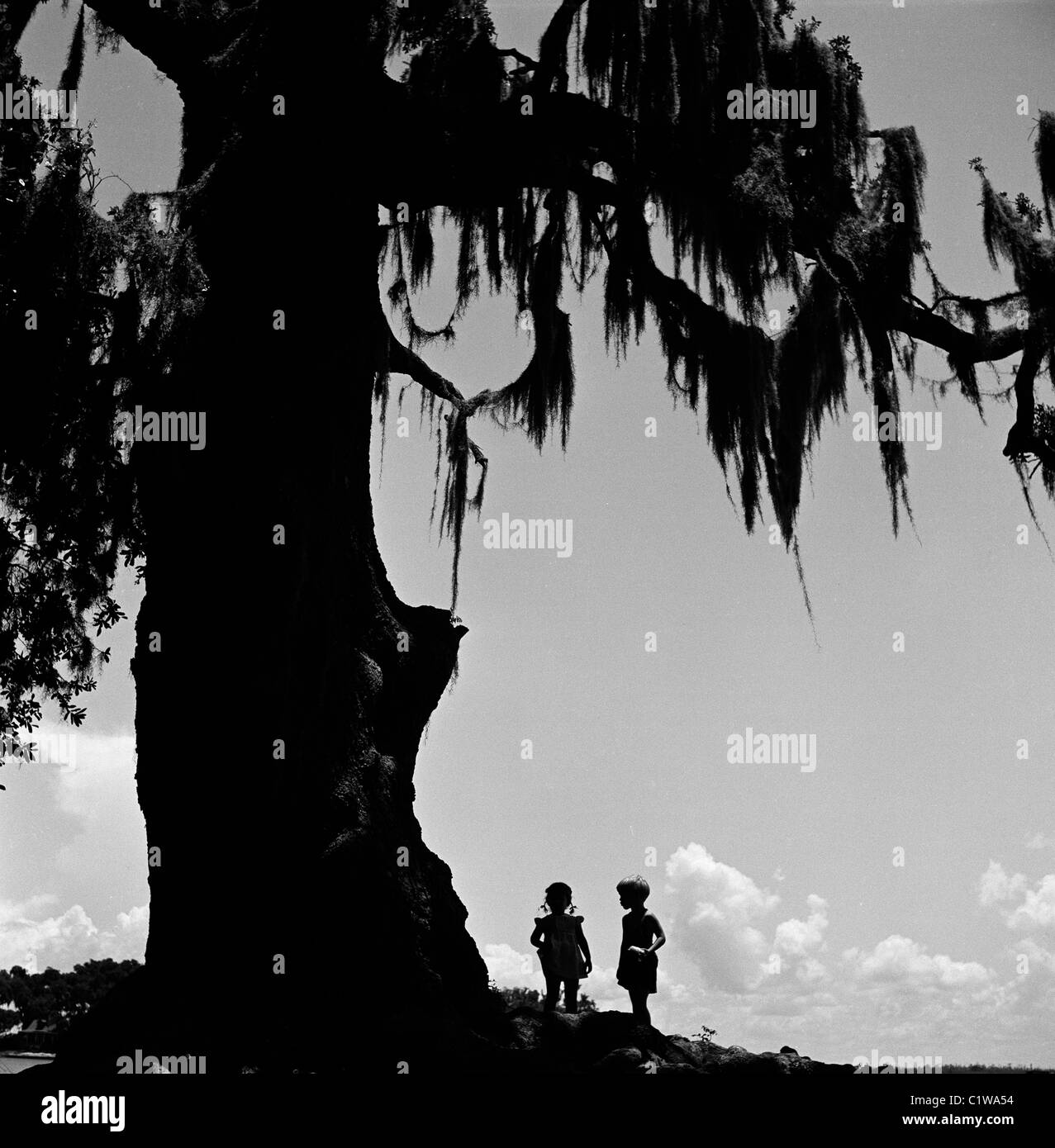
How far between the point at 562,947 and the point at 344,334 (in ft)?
13.6

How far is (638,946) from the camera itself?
314 inches

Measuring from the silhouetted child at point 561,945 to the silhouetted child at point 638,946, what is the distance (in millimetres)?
308

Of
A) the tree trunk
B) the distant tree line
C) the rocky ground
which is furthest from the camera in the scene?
the distant tree line

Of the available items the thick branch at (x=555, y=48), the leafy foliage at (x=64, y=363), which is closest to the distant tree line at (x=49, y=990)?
the leafy foliage at (x=64, y=363)

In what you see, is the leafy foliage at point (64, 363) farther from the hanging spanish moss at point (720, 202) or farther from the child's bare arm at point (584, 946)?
the child's bare arm at point (584, 946)

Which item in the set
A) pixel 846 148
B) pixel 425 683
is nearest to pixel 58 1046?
pixel 425 683

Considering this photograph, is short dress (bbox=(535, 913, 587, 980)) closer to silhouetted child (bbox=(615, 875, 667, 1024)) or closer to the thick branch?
silhouetted child (bbox=(615, 875, 667, 1024))

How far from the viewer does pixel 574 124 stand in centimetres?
869

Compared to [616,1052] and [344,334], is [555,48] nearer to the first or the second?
[344,334]

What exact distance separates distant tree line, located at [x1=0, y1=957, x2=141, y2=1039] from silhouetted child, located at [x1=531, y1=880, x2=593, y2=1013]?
10.3m

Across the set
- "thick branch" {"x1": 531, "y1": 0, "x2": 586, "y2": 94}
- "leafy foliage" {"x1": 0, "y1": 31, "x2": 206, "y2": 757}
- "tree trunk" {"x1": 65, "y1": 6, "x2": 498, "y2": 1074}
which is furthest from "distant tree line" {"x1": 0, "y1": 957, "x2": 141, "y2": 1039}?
"thick branch" {"x1": 531, "y1": 0, "x2": 586, "y2": 94}

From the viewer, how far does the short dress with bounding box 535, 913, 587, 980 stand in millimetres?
8164

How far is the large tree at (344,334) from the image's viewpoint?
7.41m

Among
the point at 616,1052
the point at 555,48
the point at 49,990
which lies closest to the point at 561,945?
the point at 616,1052
